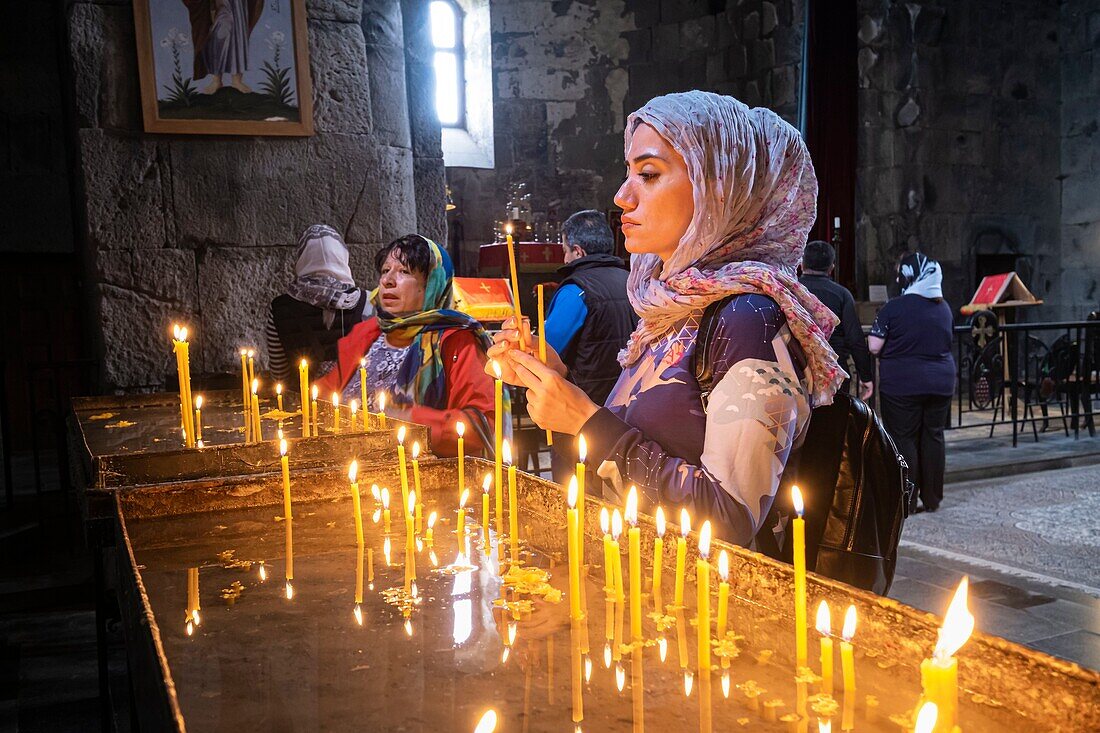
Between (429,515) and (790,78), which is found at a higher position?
(790,78)

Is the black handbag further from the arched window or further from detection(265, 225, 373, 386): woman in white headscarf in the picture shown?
the arched window

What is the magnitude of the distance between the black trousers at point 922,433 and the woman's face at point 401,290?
144 inches

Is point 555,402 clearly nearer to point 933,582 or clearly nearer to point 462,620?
point 462,620

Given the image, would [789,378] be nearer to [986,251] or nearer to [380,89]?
[380,89]

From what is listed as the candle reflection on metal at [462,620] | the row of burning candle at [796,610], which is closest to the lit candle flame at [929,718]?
the row of burning candle at [796,610]

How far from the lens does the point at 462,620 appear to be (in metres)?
1.25

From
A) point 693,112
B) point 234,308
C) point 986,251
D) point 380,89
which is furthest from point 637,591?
point 986,251

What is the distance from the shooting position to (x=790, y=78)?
13.0 meters

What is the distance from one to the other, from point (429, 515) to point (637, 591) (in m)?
0.79

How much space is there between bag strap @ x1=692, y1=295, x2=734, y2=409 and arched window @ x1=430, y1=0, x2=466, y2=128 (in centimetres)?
1274

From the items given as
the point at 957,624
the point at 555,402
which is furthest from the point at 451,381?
the point at 957,624

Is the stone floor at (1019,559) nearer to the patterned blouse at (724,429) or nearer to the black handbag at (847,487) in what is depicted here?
the black handbag at (847,487)

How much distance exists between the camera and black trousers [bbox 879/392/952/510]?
6.16m

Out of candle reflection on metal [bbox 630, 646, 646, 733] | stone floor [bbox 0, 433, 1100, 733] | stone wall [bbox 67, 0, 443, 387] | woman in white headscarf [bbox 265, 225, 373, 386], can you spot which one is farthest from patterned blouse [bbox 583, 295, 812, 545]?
stone wall [bbox 67, 0, 443, 387]
